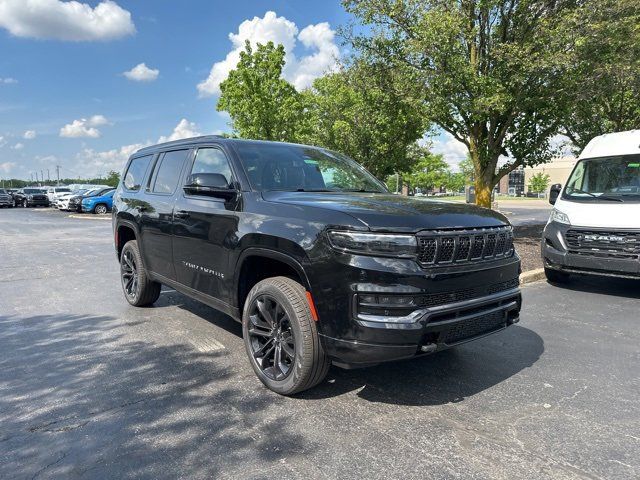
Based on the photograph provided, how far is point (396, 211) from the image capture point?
3.14 meters

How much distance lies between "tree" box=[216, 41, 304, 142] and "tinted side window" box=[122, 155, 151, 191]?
1714 centimetres

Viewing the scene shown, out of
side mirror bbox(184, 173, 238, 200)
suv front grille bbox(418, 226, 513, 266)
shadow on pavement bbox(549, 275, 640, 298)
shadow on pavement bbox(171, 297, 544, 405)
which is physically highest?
side mirror bbox(184, 173, 238, 200)

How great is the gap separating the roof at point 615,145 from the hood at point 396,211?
522 centimetres

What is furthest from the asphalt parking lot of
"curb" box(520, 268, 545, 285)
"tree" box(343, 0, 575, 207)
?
"tree" box(343, 0, 575, 207)

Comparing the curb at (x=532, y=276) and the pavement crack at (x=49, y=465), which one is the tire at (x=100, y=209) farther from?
the pavement crack at (x=49, y=465)

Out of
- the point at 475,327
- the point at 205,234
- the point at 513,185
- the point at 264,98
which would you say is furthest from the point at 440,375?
the point at 513,185

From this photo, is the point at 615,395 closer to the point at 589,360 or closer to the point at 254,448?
the point at 589,360

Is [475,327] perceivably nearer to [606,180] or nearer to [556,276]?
[556,276]

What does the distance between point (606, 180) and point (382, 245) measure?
638 centimetres

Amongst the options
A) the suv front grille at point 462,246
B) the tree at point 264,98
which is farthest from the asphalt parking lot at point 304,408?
the tree at point 264,98

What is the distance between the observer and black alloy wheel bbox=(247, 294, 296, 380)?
3.44 metres

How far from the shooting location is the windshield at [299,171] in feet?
13.4

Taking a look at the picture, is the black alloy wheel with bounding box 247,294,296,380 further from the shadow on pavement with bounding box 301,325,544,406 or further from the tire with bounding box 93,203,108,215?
the tire with bounding box 93,203,108,215

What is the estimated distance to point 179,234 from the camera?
4.62m
